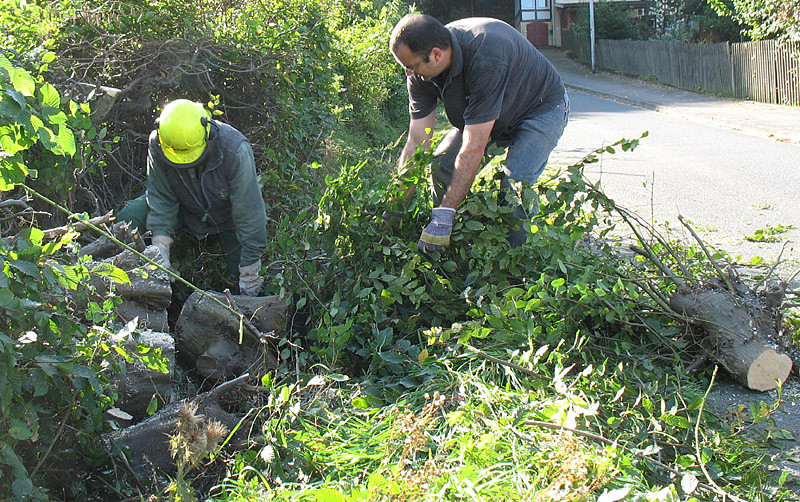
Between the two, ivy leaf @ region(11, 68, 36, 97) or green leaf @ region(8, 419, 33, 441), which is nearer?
ivy leaf @ region(11, 68, 36, 97)

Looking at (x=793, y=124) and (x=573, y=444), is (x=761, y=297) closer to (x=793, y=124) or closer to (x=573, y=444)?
(x=573, y=444)

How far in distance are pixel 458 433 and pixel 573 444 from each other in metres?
0.52

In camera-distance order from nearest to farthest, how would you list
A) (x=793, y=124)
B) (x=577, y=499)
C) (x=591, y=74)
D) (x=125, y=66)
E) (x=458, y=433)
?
(x=577, y=499), (x=458, y=433), (x=125, y=66), (x=793, y=124), (x=591, y=74)

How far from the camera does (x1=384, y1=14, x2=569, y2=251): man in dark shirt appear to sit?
3.83 metres

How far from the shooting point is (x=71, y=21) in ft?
16.4

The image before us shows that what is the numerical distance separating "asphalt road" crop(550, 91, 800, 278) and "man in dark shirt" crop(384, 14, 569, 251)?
859 millimetres

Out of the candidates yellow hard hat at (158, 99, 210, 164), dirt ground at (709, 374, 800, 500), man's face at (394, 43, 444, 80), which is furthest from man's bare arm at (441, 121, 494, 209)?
dirt ground at (709, 374, 800, 500)

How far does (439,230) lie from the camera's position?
12.2 feet

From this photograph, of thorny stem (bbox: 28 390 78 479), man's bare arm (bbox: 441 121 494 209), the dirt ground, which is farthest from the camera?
man's bare arm (bbox: 441 121 494 209)

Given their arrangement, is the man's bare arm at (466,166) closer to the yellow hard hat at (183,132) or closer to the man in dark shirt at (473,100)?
the man in dark shirt at (473,100)

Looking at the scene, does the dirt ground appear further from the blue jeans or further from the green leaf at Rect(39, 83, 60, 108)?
the green leaf at Rect(39, 83, 60, 108)

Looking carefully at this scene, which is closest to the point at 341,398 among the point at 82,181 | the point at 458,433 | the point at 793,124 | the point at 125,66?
the point at 458,433

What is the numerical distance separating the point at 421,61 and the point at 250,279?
1706 millimetres

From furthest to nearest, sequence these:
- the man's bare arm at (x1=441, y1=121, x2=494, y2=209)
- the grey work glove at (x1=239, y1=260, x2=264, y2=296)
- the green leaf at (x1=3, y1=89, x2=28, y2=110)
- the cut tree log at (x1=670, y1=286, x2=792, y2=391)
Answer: the grey work glove at (x1=239, y1=260, x2=264, y2=296)
the man's bare arm at (x1=441, y1=121, x2=494, y2=209)
the cut tree log at (x1=670, y1=286, x2=792, y2=391)
the green leaf at (x1=3, y1=89, x2=28, y2=110)
